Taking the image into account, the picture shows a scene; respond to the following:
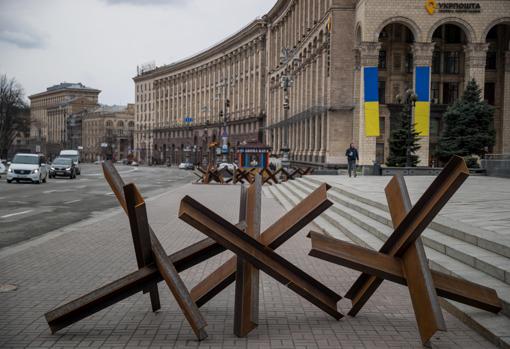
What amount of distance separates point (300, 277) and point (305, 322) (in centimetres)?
57

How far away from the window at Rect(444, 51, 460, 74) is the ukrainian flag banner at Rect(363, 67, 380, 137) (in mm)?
12490

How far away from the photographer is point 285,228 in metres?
4.73

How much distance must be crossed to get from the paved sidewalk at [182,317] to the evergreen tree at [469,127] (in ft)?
110

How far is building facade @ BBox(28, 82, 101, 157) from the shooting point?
6619 inches

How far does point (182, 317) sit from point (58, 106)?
7031 inches

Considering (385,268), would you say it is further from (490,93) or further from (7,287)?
(490,93)

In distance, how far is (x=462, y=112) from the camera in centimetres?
3947

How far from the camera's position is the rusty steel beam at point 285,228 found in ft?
15.1

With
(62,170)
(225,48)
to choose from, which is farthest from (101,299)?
(225,48)

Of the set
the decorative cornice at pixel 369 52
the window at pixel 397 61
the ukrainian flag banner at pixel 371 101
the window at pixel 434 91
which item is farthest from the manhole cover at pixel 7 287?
the window at pixel 434 91

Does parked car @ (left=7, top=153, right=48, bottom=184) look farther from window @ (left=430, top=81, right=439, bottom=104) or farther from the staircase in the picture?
window @ (left=430, top=81, right=439, bottom=104)

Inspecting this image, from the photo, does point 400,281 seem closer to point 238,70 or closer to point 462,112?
point 462,112

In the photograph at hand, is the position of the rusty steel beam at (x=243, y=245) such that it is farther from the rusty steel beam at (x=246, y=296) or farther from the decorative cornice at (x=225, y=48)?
the decorative cornice at (x=225, y=48)

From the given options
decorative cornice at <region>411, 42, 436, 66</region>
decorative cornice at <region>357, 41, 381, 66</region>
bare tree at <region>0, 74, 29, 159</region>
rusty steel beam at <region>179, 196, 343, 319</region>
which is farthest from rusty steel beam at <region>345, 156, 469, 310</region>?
bare tree at <region>0, 74, 29, 159</region>
